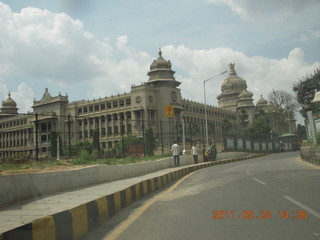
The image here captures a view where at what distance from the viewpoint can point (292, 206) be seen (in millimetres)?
6629

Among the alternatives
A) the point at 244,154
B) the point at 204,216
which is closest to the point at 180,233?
the point at 204,216

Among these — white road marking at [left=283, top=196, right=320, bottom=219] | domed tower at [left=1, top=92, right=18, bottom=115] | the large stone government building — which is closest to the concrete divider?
white road marking at [left=283, top=196, right=320, bottom=219]

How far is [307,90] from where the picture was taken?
42781 mm

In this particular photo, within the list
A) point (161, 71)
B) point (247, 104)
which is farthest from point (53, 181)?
point (247, 104)

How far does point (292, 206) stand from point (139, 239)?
326 cm

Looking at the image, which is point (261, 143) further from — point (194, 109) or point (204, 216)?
point (194, 109)

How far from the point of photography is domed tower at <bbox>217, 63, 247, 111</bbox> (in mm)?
141250

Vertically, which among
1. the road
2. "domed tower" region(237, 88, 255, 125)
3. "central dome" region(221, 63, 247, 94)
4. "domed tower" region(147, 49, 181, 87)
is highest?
"central dome" region(221, 63, 247, 94)

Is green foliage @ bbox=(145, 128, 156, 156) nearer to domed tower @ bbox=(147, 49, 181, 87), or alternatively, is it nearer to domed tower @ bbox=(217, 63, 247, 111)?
domed tower @ bbox=(147, 49, 181, 87)

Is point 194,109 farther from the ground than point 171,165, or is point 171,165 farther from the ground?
point 194,109

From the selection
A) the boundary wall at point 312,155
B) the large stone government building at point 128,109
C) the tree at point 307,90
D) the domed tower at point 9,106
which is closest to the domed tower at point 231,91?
the large stone government building at point 128,109

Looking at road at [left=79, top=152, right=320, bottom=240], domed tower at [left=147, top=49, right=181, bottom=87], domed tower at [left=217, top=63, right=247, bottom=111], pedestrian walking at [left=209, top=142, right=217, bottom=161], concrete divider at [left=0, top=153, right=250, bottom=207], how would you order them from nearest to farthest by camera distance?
road at [left=79, top=152, right=320, bottom=240]
concrete divider at [left=0, top=153, right=250, bottom=207]
pedestrian walking at [left=209, top=142, right=217, bottom=161]
domed tower at [left=147, top=49, right=181, bottom=87]
domed tower at [left=217, top=63, right=247, bottom=111]
